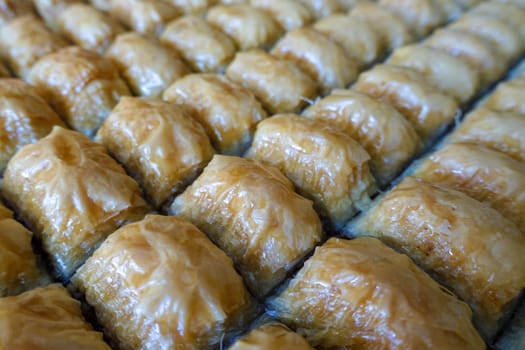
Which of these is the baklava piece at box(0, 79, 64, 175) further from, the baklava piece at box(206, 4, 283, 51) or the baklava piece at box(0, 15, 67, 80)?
the baklava piece at box(206, 4, 283, 51)

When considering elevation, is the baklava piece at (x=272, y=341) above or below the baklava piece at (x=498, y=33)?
below

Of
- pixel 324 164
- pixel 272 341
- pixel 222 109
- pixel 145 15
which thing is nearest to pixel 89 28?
pixel 145 15

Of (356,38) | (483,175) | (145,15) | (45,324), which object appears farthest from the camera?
(145,15)

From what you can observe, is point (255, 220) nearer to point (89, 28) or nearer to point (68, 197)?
point (68, 197)

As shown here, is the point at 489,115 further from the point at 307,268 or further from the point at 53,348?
the point at 53,348

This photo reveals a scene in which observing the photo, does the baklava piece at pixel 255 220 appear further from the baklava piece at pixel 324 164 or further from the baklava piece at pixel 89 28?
A: the baklava piece at pixel 89 28

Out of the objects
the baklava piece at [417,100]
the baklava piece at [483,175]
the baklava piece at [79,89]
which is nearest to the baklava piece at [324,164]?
the baklava piece at [483,175]
